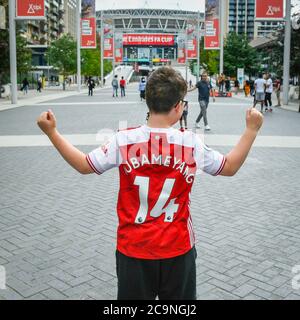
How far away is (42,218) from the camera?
229 inches

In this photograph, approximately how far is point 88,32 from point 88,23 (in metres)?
0.80

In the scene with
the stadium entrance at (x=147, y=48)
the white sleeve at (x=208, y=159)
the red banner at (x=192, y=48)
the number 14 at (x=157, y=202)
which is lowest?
the number 14 at (x=157, y=202)

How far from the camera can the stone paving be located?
3.86 m

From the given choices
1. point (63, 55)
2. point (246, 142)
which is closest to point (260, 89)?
point (246, 142)

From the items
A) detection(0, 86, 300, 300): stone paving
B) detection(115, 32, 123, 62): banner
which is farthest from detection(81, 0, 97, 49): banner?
detection(0, 86, 300, 300): stone paving

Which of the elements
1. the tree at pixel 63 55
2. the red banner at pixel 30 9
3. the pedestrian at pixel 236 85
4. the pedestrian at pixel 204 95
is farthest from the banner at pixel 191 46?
the pedestrian at pixel 204 95

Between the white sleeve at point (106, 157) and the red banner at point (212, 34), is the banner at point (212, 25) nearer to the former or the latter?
the red banner at point (212, 34)

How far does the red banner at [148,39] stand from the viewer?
142 m

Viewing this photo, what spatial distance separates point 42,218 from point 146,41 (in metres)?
142

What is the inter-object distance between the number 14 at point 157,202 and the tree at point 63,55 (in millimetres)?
57820

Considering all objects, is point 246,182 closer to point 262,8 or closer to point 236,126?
point 236,126

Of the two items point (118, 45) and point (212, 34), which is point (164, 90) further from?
point (118, 45)
